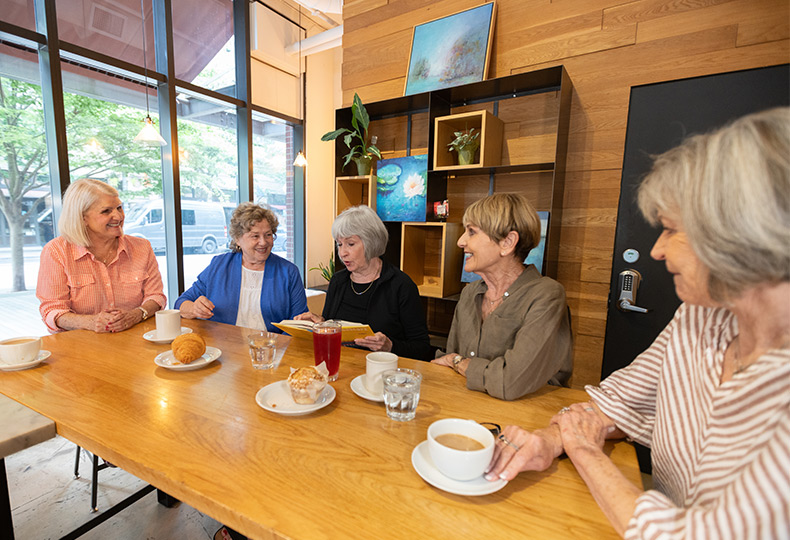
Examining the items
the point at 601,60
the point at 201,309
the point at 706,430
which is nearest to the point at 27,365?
the point at 201,309

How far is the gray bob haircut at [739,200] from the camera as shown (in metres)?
0.49

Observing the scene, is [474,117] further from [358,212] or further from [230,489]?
[230,489]

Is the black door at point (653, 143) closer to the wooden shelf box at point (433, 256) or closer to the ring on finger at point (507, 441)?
→ the wooden shelf box at point (433, 256)

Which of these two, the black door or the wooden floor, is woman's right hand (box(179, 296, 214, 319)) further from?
the black door

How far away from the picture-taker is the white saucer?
104cm

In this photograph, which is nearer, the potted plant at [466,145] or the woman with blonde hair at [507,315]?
the woman with blonde hair at [507,315]

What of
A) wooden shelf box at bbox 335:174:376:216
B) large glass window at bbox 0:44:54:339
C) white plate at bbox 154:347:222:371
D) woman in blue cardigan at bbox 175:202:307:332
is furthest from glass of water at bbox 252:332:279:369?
large glass window at bbox 0:44:54:339

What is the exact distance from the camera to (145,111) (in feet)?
12.3

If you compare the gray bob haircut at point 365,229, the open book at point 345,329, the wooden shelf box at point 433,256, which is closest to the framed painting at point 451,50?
the wooden shelf box at point 433,256

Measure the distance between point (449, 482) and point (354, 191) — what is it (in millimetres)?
2854

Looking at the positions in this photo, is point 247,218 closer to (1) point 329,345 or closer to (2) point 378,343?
(2) point 378,343

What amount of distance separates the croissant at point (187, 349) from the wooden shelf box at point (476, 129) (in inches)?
75.1

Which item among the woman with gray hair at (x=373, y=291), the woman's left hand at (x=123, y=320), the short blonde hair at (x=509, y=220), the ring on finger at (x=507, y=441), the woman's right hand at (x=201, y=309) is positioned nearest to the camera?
the ring on finger at (x=507, y=441)

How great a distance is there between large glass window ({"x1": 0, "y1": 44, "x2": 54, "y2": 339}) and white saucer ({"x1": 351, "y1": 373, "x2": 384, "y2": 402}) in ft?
11.2
